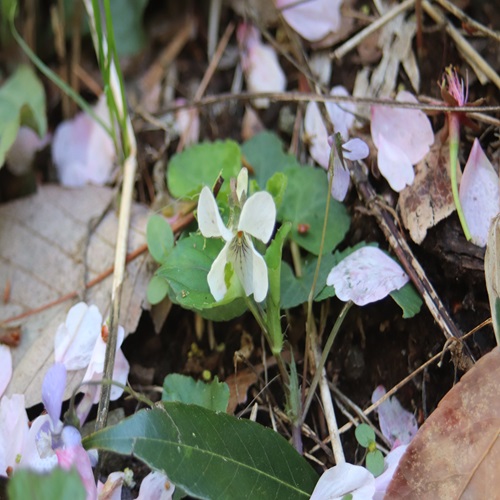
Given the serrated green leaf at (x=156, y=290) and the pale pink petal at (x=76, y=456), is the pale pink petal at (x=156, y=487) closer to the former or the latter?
A: the pale pink petal at (x=76, y=456)

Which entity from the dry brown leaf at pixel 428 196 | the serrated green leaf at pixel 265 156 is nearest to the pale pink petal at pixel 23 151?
the serrated green leaf at pixel 265 156

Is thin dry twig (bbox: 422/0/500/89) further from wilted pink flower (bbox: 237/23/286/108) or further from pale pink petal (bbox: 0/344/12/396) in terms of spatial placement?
pale pink petal (bbox: 0/344/12/396)

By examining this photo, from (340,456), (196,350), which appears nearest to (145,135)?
(196,350)

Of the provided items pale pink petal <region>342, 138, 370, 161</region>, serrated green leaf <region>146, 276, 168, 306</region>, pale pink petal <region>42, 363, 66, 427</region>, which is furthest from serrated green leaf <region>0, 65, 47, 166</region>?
pale pink petal <region>342, 138, 370, 161</region>

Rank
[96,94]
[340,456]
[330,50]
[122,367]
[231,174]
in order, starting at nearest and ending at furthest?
1. [340,456]
2. [122,367]
3. [231,174]
4. [330,50]
5. [96,94]

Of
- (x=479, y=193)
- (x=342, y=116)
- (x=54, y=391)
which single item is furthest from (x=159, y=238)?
(x=479, y=193)

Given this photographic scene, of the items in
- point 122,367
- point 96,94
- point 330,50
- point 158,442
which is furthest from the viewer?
point 96,94

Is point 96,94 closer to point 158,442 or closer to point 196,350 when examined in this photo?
point 196,350
